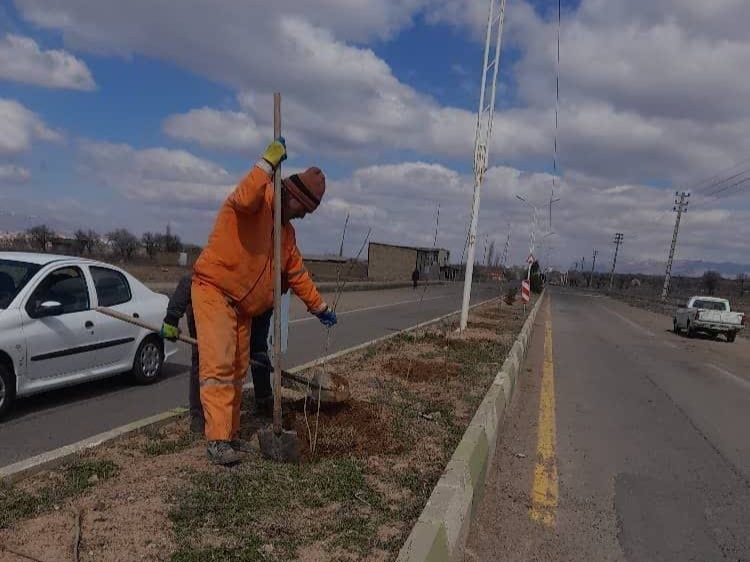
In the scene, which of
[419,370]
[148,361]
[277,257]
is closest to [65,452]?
[277,257]

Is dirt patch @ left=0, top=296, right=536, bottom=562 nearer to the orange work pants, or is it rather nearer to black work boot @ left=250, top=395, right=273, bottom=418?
black work boot @ left=250, top=395, right=273, bottom=418

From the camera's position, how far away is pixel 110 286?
723 cm

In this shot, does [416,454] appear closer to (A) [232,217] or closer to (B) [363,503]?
(B) [363,503]

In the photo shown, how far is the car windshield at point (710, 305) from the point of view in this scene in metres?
25.3

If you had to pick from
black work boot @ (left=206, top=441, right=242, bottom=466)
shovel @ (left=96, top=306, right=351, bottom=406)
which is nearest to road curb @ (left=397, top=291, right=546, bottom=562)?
shovel @ (left=96, top=306, right=351, bottom=406)

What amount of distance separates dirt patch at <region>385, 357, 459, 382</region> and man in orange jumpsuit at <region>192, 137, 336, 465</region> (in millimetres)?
3958

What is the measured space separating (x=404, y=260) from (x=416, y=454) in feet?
265

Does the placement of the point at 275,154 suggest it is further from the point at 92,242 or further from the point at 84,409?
the point at 92,242

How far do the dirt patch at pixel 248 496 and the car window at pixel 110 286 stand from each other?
2209mm

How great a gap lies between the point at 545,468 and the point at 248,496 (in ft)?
9.40

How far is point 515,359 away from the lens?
10.6m

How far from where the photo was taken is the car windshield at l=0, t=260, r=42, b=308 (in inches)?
233

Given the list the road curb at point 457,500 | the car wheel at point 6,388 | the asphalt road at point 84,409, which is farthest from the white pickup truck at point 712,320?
A: the car wheel at point 6,388

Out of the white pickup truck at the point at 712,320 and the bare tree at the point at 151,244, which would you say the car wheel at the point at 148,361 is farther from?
the bare tree at the point at 151,244
